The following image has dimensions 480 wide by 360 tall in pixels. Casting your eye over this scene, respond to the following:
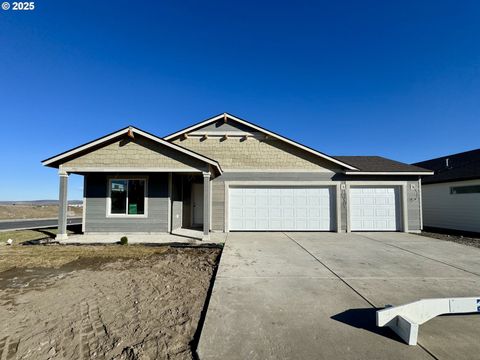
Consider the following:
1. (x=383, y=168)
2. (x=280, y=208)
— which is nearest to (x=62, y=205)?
(x=280, y=208)

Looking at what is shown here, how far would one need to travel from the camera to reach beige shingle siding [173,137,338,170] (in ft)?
39.4

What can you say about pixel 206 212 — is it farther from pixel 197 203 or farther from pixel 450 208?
pixel 450 208

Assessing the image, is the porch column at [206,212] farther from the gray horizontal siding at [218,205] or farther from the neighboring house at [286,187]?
the gray horizontal siding at [218,205]

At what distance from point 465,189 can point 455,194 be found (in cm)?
62

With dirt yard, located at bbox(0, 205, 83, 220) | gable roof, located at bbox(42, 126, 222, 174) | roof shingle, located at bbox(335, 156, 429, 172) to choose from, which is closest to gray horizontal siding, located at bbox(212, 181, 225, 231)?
gable roof, located at bbox(42, 126, 222, 174)

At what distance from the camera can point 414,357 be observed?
102 inches

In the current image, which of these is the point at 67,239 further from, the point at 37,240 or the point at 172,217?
the point at 172,217

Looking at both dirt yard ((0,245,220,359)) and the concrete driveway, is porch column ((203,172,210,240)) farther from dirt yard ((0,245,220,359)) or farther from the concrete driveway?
dirt yard ((0,245,220,359))

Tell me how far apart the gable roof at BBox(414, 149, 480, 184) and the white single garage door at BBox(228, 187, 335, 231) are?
7.07 meters

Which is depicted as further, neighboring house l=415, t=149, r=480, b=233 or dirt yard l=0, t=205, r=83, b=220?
dirt yard l=0, t=205, r=83, b=220

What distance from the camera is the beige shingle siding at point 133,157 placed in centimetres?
941

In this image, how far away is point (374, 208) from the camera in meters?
11.9

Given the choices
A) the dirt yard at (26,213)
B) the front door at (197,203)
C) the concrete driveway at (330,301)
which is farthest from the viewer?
the dirt yard at (26,213)

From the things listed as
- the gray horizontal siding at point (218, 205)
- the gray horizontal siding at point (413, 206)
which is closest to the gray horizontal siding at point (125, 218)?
the gray horizontal siding at point (218, 205)
